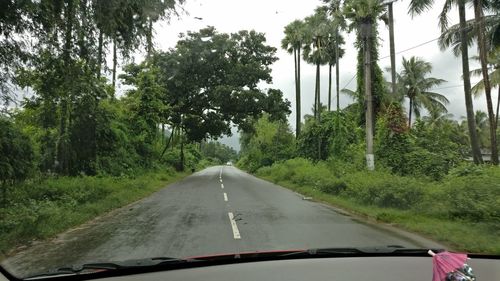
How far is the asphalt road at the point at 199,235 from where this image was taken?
22.6ft

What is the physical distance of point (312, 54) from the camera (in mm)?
38875

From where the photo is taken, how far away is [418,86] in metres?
42.8

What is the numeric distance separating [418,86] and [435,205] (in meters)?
34.2

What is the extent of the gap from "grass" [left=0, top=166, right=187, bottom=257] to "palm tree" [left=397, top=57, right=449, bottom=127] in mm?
32030

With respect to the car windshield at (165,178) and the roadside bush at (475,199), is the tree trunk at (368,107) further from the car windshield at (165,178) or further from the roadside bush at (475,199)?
the roadside bush at (475,199)

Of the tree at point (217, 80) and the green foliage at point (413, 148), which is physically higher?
the tree at point (217, 80)

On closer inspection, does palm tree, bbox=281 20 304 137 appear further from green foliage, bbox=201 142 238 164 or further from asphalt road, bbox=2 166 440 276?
green foliage, bbox=201 142 238 164

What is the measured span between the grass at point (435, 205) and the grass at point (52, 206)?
7.27 metres

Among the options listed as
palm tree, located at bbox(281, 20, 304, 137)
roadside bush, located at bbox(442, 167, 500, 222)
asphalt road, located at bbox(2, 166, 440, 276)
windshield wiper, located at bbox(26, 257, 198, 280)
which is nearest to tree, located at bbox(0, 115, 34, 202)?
asphalt road, located at bbox(2, 166, 440, 276)

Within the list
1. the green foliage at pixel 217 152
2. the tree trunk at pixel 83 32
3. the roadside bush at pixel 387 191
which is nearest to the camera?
the tree trunk at pixel 83 32

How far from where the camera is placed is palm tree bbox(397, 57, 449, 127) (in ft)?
140

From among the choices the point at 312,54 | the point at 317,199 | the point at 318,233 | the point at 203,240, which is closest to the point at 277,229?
the point at 318,233

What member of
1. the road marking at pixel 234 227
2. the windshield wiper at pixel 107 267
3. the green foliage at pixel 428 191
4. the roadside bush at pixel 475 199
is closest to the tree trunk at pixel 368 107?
the green foliage at pixel 428 191

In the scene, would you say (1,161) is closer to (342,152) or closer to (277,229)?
(277,229)
